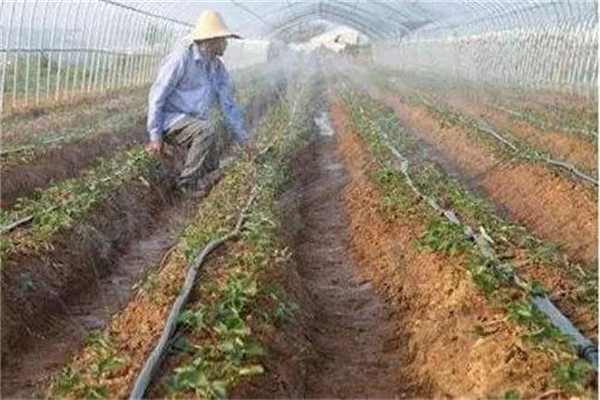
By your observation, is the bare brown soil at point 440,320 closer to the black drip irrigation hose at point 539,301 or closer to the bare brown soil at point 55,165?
the black drip irrigation hose at point 539,301

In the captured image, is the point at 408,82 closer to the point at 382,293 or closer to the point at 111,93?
the point at 111,93

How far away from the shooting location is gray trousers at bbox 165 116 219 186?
1060cm

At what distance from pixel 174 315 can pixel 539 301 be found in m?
2.01

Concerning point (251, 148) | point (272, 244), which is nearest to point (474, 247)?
point (272, 244)

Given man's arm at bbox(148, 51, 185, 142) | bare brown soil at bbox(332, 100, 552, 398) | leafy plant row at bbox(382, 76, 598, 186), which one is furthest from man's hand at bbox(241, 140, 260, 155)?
leafy plant row at bbox(382, 76, 598, 186)

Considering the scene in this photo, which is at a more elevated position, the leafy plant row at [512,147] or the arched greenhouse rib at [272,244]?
the leafy plant row at [512,147]

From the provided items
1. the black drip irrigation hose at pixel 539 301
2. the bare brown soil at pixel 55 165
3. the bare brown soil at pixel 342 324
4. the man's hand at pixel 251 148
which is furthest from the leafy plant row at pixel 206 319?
the man's hand at pixel 251 148

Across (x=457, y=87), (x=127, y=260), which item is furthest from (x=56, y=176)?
(x=457, y=87)

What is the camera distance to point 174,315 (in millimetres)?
5473

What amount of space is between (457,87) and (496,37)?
1999 mm

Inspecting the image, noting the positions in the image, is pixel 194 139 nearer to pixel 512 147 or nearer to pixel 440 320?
pixel 512 147

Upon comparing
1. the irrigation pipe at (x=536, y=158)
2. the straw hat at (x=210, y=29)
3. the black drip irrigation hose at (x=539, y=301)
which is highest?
the straw hat at (x=210, y=29)

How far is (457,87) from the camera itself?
108 feet

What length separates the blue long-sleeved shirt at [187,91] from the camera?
10156 mm
